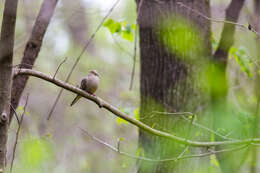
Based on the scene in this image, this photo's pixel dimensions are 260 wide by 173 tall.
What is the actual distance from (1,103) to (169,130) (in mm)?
2042

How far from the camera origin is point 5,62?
6.27 feet

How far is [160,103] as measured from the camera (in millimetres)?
3799

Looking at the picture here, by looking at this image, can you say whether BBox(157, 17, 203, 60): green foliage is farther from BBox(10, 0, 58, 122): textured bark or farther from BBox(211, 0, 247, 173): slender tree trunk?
BBox(10, 0, 58, 122): textured bark

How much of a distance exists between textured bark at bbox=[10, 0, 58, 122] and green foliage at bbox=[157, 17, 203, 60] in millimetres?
1129

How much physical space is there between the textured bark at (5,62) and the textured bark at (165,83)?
1.91 m

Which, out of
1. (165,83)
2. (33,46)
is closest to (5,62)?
(33,46)

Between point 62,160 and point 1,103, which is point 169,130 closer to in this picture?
point 1,103

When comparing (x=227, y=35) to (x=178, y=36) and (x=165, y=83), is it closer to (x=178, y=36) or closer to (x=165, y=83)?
(x=178, y=36)

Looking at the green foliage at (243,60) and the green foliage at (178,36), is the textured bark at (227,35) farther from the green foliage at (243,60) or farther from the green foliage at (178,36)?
the green foliage at (178,36)

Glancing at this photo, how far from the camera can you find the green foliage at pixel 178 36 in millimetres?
3789

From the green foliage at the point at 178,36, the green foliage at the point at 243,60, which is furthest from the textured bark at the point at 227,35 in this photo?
the green foliage at the point at 178,36

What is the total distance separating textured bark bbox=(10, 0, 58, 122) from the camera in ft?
10.8

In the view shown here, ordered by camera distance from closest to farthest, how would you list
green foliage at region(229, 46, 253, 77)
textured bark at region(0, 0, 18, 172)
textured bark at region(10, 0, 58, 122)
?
textured bark at region(0, 0, 18, 172), textured bark at region(10, 0, 58, 122), green foliage at region(229, 46, 253, 77)

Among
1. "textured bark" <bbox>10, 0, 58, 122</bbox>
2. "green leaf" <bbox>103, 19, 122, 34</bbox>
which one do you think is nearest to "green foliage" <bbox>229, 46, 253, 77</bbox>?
"green leaf" <bbox>103, 19, 122, 34</bbox>
